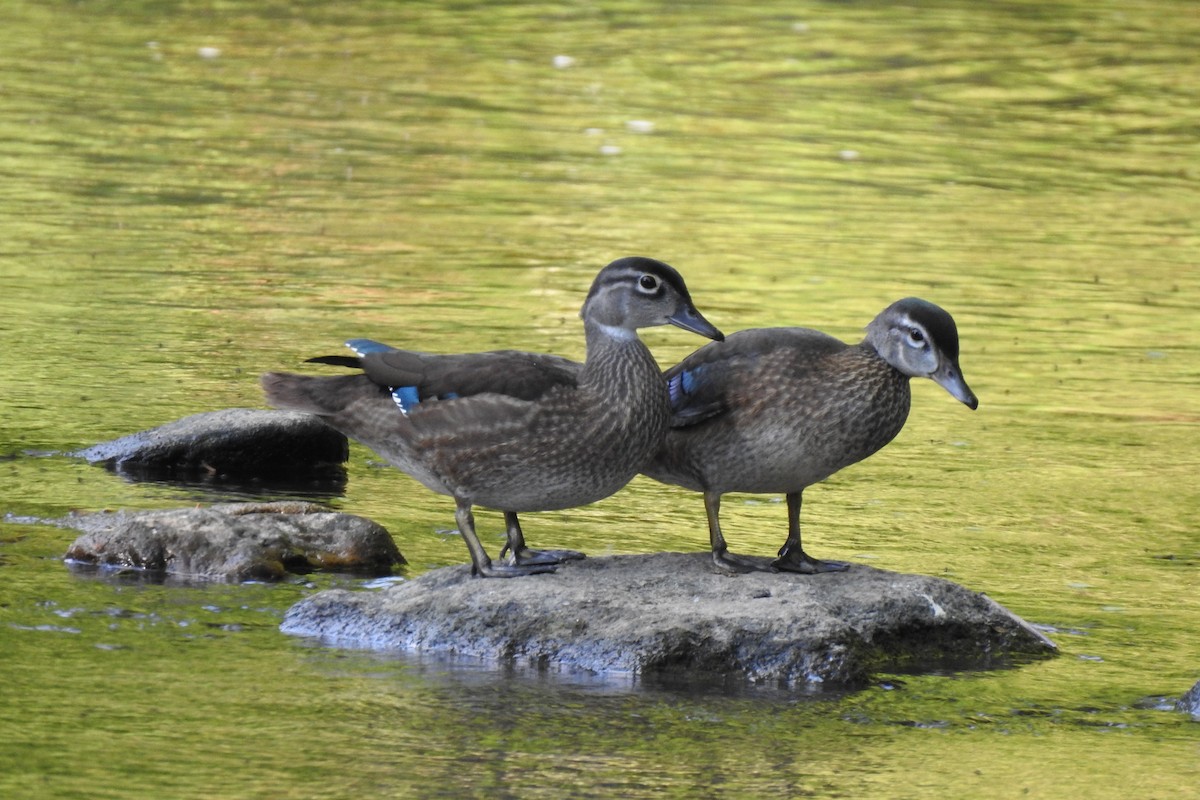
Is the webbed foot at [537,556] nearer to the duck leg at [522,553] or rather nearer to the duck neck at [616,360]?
the duck leg at [522,553]

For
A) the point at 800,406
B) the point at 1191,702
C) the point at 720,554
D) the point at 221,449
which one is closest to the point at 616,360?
the point at 800,406

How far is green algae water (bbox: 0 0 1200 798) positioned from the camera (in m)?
5.77

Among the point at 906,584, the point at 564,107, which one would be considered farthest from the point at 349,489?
the point at 564,107

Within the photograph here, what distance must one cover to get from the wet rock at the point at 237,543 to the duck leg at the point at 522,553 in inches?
19.8

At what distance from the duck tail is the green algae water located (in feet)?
2.05

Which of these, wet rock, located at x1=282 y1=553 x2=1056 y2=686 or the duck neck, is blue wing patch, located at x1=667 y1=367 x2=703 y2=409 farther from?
wet rock, located at x1=282 y1=553 x2=1056 y2=686

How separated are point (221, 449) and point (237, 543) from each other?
1.40m

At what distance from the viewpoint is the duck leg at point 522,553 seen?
7078mm

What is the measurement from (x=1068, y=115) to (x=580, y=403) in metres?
14.1

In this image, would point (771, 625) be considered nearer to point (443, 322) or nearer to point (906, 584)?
point (906, 584)

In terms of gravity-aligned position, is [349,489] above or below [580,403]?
below

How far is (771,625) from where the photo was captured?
6.43 m

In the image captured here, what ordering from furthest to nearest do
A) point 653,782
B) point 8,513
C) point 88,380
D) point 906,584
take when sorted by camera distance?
point 88,380
point 8,513
point 906,584
point 653,782

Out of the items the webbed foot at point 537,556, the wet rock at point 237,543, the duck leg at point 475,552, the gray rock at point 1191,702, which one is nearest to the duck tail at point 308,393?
the wet rock at point 237,543
